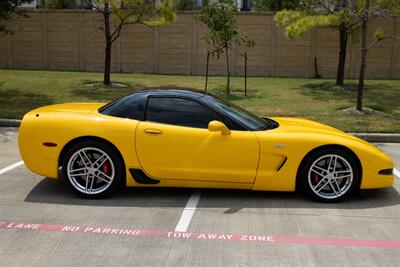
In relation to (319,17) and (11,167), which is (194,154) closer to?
(11,167)

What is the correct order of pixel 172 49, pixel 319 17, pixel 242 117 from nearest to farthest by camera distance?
pixel 242 117
pixel 319 17
pixel 172 49

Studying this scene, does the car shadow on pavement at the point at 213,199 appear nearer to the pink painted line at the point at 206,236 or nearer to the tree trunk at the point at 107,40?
the pink painted line at the point at 206,236

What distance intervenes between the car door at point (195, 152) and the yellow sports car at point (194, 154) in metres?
0.01

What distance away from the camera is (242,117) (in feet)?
18.9

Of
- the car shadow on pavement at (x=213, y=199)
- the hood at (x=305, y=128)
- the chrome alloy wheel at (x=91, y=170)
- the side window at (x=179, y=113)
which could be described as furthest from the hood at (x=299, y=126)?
the chrome alloy wheel at (x=91, y=170)

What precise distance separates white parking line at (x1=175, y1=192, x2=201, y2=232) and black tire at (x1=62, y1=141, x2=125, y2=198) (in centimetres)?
82

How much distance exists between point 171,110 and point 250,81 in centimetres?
1459

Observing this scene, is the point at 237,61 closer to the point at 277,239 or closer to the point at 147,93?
the point at 147,93

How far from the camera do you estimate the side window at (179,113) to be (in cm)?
550

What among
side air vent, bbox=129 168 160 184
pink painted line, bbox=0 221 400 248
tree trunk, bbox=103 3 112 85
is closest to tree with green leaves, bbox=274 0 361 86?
tree trunk, bbox=103 3 112 85

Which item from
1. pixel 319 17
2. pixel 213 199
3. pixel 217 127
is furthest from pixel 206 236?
pixel 319 17

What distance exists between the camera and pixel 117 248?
4.16m

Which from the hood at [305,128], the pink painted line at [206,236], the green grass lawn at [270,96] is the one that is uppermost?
the hood at [305,128]

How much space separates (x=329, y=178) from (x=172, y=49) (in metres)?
18.4
